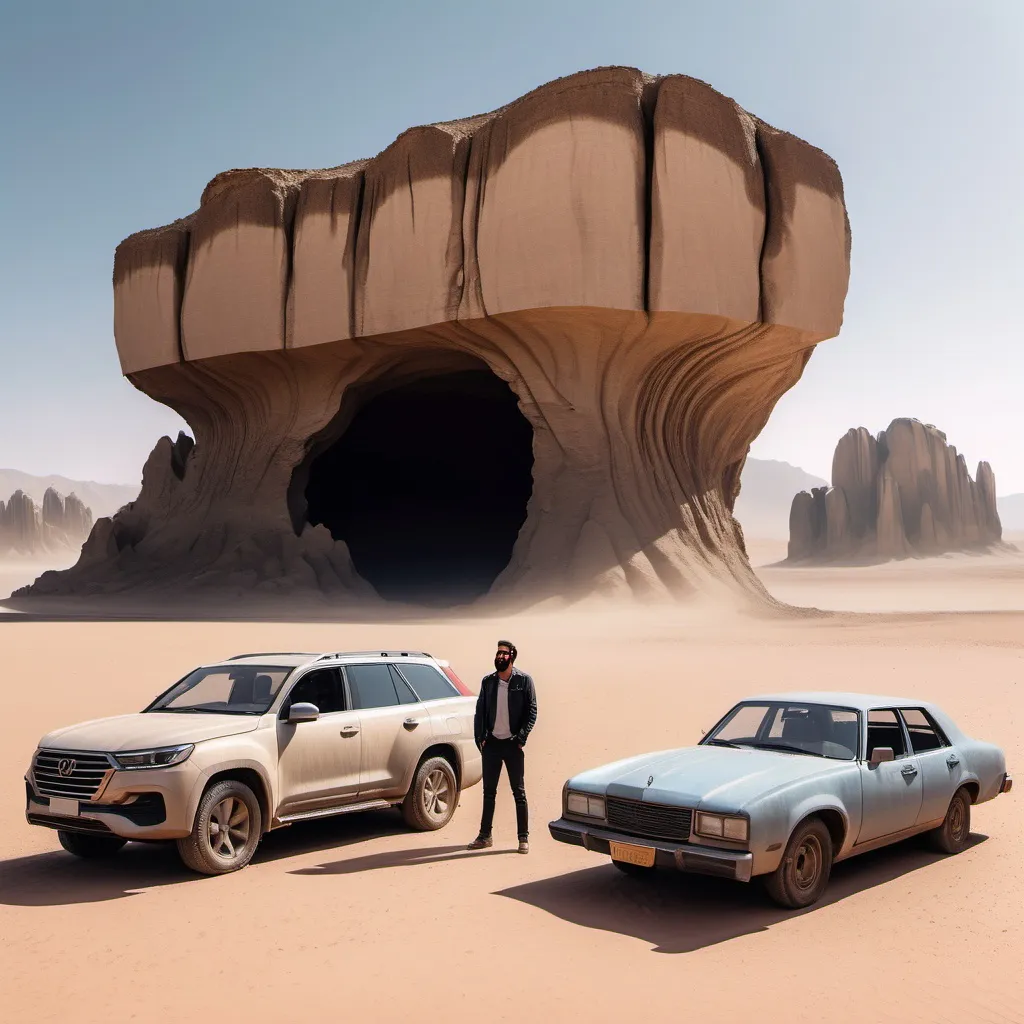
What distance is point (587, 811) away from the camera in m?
7.11

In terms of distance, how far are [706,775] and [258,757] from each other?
10.1 ft

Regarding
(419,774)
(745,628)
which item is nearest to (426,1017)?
(419,774)

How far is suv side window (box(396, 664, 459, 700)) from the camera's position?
942 cm

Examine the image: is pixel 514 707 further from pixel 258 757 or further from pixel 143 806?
pixel 143 806

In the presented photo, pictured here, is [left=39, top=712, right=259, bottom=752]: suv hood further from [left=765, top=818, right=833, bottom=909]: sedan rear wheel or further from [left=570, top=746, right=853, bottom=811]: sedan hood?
[left=765, top=818, right=833, bottom=909]: sedan rear wheel

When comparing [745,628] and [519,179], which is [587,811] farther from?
[519,179]

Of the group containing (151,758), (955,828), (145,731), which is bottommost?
(955,828)

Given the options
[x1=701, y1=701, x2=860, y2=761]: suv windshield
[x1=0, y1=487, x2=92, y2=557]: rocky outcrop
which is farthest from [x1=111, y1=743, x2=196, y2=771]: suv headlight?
[x1=0, y1=487, x2=92, y2=557]: rocky outcrop

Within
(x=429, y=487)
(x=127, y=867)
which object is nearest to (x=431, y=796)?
(x=127, y=867)

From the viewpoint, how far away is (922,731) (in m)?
8.11

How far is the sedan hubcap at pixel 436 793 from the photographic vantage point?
910 centimetres

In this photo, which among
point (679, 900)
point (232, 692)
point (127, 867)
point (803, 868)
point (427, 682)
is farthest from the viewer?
point (427, 682)

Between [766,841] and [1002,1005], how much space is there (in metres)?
1.48

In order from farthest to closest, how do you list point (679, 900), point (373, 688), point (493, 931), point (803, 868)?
point (373, 688), point (679, 900), point (803, 868), point (493, 931)
